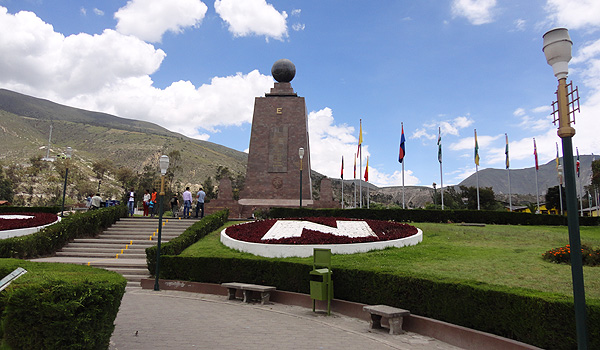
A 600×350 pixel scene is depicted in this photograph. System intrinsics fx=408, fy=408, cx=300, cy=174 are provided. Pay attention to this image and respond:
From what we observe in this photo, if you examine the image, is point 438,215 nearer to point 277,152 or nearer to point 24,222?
point 277,152

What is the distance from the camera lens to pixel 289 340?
20.1 ft

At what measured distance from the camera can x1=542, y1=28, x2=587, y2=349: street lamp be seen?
4184 millimetres

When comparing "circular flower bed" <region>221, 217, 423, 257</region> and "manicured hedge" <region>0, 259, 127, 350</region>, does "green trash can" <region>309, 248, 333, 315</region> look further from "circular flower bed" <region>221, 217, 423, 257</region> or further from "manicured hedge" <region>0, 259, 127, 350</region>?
"manicured hedge" <region>0, 259, 127, 350</region>

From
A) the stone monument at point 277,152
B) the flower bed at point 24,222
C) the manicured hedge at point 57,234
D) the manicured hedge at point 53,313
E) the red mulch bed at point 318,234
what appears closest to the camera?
the manicured hedge at point 53,313

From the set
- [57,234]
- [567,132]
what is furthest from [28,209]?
[567,132]

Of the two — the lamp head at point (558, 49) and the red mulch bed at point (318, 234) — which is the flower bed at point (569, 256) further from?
the lamp head at point (558, 49)

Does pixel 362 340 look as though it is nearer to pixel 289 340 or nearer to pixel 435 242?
pixel 289 340

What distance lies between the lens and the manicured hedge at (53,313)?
3977 millimetres

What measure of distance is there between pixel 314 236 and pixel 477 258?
472 centimetres

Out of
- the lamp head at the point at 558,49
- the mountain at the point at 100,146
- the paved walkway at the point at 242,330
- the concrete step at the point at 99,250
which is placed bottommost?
the paved walkway at the point at 242,330

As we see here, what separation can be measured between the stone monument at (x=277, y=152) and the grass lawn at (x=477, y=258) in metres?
9.19

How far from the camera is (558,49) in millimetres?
4523

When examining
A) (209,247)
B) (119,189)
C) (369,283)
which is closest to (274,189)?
(209,247)

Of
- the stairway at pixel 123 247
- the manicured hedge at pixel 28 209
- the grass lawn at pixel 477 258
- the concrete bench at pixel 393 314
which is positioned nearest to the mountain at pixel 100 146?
the manicured hedge at pixel 28 209
